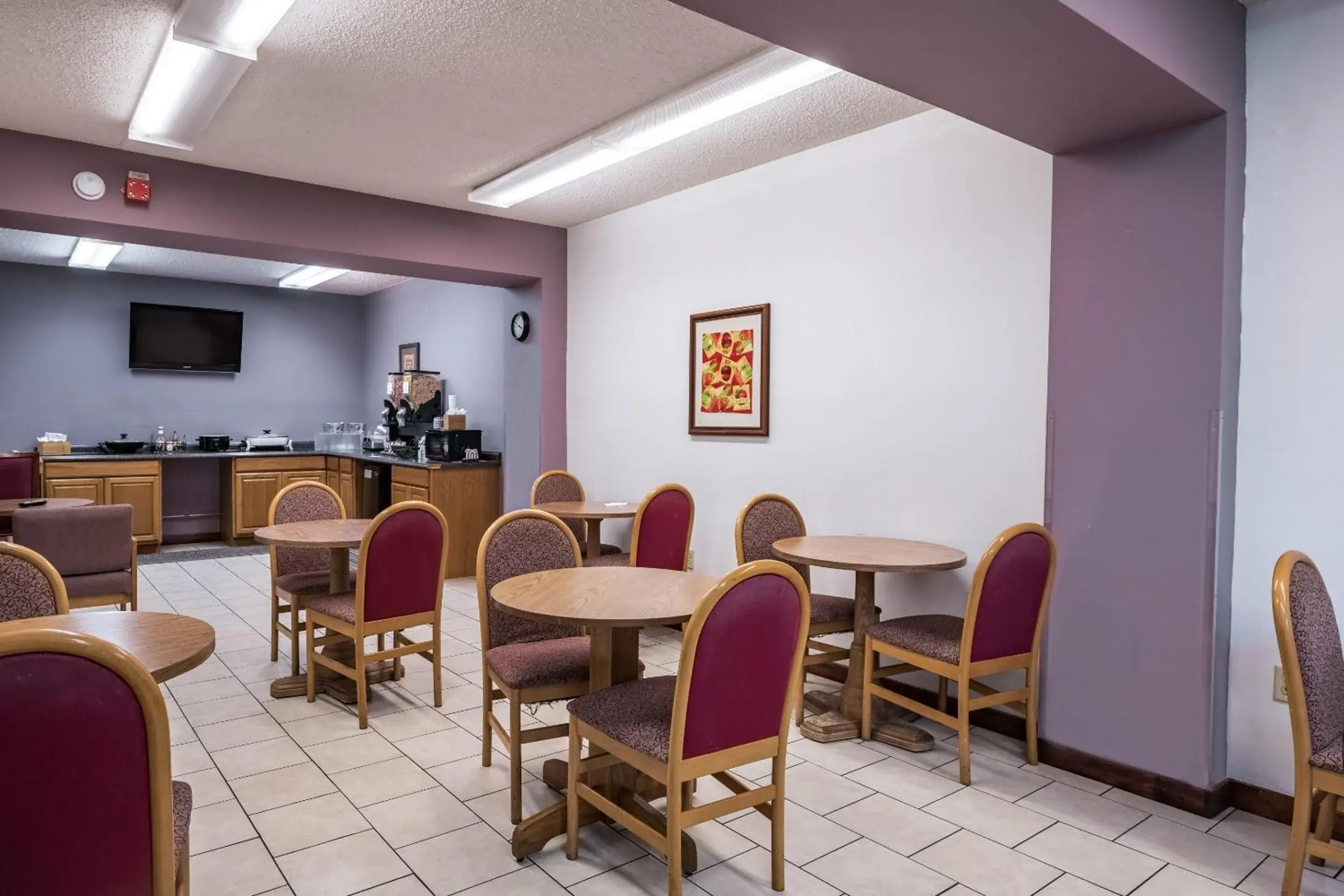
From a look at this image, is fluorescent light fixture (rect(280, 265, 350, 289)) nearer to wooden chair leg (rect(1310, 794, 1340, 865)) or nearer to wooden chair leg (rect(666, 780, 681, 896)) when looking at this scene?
wooden chair leg (rect(666, 780, 681, 896))

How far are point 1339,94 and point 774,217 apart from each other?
93.5 inches

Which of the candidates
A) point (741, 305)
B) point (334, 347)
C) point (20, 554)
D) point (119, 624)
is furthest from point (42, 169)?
point (334, 347)

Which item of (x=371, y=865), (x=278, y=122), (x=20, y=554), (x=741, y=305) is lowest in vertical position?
(x=371, y=865)

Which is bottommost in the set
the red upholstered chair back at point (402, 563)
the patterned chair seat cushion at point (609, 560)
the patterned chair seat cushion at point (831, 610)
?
the patterned chair seat cushion at point (831, 610)

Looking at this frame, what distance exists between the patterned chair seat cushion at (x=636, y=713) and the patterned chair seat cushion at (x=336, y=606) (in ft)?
5.02

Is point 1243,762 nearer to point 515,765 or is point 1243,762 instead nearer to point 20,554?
point 515,765

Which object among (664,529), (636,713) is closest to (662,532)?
(664,529)

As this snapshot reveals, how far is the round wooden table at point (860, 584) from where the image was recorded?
3.14 m

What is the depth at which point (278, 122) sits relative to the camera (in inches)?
149

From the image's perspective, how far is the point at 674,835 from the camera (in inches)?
77.3

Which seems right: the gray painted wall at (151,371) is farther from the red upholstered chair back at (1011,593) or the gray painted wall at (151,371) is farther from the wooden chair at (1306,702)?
the wooden chair at (1306,702)

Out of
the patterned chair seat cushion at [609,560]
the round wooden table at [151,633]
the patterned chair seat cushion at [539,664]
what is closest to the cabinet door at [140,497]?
the patterned chair seat cushion at [609,560]

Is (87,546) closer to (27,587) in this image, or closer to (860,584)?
(27,587)

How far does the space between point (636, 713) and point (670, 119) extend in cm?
253
